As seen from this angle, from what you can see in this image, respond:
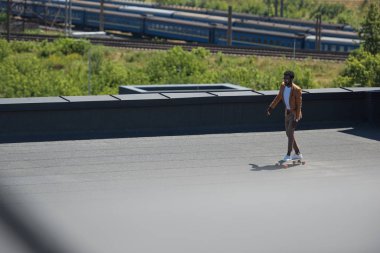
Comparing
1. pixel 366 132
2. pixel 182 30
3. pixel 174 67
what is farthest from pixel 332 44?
pixel 366 132

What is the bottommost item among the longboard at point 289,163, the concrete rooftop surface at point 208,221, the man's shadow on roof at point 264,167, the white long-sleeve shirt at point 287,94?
the man's shadow on roof at point 264,167

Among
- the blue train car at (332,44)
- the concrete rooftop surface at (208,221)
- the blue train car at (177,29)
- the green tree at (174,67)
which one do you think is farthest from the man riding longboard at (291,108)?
the blue train car at (177,29)

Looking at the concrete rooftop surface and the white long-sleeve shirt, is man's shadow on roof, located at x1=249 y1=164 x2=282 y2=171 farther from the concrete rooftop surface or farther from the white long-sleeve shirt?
the concrete rooftop surface

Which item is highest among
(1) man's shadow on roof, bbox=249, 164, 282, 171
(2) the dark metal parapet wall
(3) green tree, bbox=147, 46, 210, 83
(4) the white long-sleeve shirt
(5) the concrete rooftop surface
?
(5) the concrete rooftop surface

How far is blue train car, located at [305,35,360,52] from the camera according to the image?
5369 cm

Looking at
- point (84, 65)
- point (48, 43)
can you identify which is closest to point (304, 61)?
point (84, 65)

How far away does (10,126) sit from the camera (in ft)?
30.9

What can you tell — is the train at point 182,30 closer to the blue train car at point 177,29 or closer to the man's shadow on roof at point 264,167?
the blue train car at point 177,29

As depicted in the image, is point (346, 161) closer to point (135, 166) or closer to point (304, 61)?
point (135, 166)

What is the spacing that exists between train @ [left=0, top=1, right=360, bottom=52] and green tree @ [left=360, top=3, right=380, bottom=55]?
1057 centimetres

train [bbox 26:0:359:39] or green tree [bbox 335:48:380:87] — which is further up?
train [bbox 26:0:359:39]

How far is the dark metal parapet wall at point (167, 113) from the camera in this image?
31.3 feet

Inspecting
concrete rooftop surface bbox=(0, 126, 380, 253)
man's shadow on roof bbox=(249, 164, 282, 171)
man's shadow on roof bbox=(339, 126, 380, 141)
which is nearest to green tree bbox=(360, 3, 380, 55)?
man's shadow on roof bbox=(339, 126, 380, 141)

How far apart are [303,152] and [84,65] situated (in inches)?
1316
